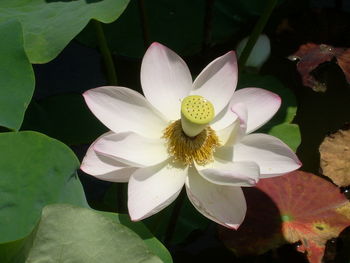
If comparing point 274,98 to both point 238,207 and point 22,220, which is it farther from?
point 22,220

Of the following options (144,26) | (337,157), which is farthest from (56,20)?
(337,157)

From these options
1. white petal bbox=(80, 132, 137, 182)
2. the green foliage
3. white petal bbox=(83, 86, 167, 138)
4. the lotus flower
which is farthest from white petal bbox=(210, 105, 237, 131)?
the green foliage

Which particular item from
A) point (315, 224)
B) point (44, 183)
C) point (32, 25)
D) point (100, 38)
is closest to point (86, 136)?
point (100, 38)

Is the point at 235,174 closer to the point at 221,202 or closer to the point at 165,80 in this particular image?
the point at 221,202

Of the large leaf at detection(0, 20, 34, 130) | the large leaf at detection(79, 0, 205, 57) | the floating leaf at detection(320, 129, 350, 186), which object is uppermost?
the large leaf at detection(0, 20, 34, 130)

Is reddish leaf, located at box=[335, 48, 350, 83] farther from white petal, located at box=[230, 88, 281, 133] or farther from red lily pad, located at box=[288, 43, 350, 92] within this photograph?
white petal, located at box=[230, 88, 281, 133]

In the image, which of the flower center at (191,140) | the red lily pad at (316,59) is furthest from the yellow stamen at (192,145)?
the red lily pad at (316,59)
